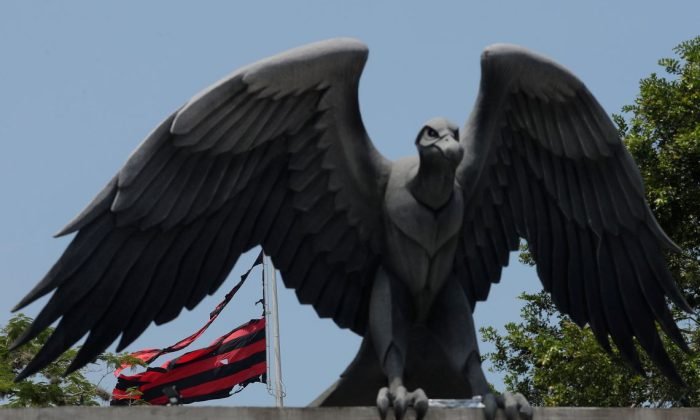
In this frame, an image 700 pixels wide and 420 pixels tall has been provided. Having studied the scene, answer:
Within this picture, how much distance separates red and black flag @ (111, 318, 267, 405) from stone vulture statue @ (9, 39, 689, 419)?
336 inches

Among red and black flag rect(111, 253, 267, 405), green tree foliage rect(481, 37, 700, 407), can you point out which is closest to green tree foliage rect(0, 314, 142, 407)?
red and black flag rect(111, 253, 267, 405)

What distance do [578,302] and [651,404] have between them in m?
9.12

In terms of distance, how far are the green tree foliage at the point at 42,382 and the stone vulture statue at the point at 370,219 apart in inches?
288

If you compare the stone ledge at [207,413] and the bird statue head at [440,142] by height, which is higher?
the bird statue head at [440,142]

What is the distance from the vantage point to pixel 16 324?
19.1 meters

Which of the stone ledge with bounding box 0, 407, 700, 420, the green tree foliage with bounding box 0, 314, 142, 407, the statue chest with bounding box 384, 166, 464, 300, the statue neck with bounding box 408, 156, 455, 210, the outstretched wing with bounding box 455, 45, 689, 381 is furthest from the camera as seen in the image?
the green tree foliage with bounding box 0, 314, 142, 407

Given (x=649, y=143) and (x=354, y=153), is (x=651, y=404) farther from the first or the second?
(x=354, y=153)

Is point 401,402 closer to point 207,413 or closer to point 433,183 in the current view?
point 207,413

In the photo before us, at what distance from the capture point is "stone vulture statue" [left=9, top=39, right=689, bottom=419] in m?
10.9

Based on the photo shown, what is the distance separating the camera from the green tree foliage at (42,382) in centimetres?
1823

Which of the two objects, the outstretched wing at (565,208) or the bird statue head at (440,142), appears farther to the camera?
the outstretched wing at (565,208)

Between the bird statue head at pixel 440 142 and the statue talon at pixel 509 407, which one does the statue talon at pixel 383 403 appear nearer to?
the statue talon at pixel 509 407

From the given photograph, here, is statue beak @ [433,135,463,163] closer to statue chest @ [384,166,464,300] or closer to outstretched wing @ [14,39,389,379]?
statue chest @ [384,166,464,300]

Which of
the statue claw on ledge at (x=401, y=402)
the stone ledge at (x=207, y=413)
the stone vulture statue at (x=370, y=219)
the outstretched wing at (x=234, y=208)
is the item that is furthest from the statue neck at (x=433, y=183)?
the stone ledge at (x=207, y=413)
